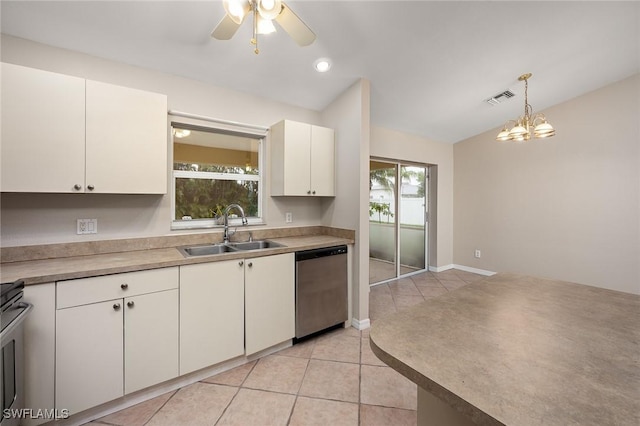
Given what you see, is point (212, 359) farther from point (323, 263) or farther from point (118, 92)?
point (118, 92)

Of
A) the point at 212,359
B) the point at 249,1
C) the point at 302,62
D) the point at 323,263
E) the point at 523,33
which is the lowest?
the point at 212,359

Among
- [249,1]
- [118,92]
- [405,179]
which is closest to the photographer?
[249,1]

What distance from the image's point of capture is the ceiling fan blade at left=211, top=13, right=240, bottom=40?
4.77 ft

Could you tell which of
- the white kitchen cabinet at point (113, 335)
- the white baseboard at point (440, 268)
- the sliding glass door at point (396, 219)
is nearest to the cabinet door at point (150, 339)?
the white kitchen cabinet at point (113, 335)

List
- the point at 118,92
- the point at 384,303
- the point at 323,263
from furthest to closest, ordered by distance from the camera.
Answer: the point at 384,303 < the point at 323,263 < the point at 118,92

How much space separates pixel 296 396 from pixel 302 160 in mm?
2088

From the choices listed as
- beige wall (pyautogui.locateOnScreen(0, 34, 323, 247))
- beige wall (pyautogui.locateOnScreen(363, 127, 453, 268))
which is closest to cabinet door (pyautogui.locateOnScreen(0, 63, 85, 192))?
beige wall (pyautogui.locateOnScreen(0, 34, 323, 247))

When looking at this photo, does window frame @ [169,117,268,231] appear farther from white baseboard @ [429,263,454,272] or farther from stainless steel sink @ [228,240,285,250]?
white baseboard @ [429,263,454,272]

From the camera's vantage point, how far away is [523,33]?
219cm

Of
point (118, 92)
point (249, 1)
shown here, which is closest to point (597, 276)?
point (249, 1)

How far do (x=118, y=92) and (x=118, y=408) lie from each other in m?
2.16

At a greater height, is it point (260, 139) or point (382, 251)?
point (260, 139)

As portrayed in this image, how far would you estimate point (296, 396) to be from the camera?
1.71m

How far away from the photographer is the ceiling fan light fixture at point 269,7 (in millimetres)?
1321
